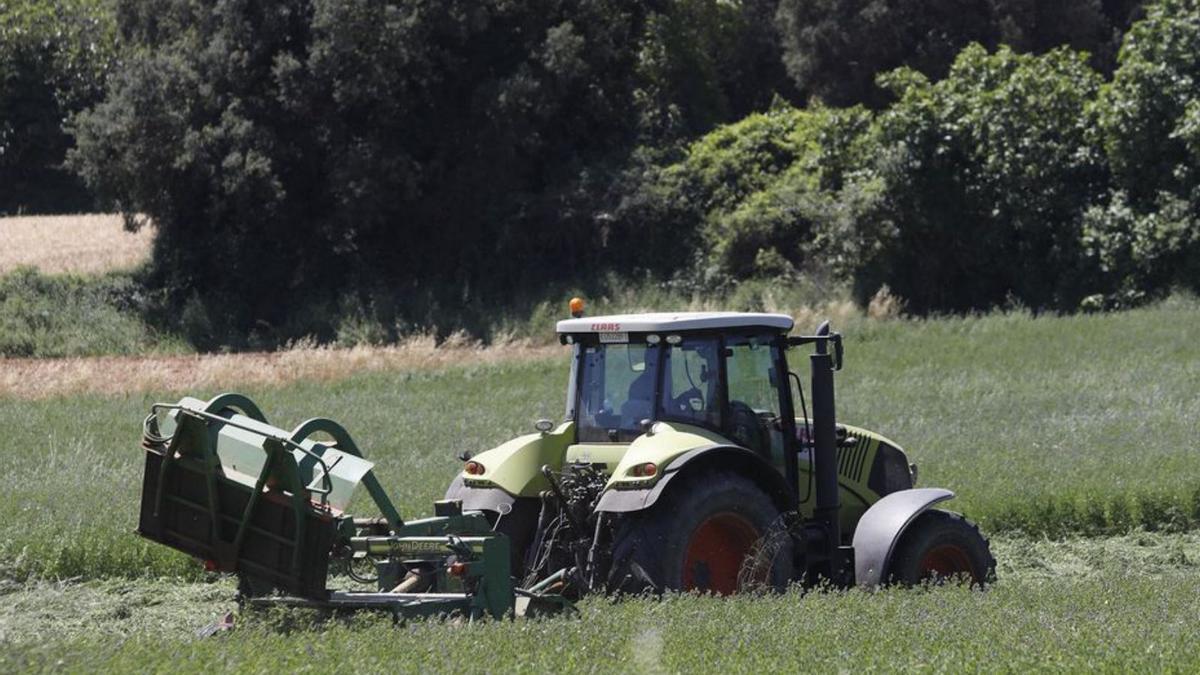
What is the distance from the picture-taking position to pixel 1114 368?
2531 centimetres

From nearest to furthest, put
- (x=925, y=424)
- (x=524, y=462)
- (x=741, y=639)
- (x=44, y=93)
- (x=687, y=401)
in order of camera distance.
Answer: (x=741, y=639)
(x=687, y=401)
(x=524, y=462)
(x=925, y=424)
(x=44, y=93)

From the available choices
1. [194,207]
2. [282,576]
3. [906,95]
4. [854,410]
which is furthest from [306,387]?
[282,576]

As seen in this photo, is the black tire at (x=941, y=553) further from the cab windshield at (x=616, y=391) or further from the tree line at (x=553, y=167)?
the tree line at (x=553, y=167)

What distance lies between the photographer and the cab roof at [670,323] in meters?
10.4

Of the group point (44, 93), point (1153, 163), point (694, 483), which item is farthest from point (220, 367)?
point (44, 93)

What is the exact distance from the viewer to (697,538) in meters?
10.0

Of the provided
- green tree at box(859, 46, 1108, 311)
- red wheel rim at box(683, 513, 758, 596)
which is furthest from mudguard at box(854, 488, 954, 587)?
green tree at box(859, 46, 1108, 311)

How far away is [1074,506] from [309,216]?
83.0 ft

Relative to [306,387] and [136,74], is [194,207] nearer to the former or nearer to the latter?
[136,74]

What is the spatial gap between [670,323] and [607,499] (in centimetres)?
129

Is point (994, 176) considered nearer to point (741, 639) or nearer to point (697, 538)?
point (697, 538)

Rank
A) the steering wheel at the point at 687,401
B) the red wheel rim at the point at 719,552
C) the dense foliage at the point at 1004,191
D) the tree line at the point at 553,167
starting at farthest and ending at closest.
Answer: the tree line at the point at 553,167
the dense foliage at the point at 1004,191
the steering wheel at the point at 687,401
the red wheel rim at the point at 719,552

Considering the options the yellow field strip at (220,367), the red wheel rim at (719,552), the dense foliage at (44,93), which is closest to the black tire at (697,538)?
the red wheel rim at (719,552)

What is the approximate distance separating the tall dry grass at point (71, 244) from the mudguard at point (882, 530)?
3012 centimetres
